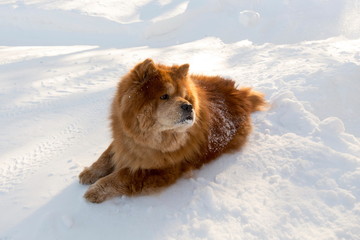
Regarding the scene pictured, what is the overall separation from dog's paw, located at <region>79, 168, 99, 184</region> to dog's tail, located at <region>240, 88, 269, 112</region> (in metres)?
2.24

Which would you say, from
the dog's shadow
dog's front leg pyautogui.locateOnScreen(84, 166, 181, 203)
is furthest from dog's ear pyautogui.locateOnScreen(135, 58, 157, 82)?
the dog's shadow

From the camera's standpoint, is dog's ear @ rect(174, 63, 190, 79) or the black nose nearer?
the black nose

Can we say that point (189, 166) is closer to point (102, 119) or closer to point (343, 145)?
point (343, 145)

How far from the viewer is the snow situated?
272cm

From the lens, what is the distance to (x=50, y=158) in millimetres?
3865

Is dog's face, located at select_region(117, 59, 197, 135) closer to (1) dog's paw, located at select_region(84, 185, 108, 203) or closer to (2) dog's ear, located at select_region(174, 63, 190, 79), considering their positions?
(2) dog's ear, located at select_region(174, 63, 190, 79)

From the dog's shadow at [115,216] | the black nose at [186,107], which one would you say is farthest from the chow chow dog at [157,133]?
the dog's shadow at [115,216]

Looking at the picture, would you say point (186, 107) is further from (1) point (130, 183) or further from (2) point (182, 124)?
(1) point (130, 183)

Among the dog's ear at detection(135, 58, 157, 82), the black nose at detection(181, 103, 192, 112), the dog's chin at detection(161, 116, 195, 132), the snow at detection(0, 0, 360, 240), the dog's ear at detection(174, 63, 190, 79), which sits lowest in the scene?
the snow at detection(0, 0, 360, 240)

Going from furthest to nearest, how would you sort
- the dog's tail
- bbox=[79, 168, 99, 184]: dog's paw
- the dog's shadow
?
1. the dog's tail
2. bbox=[79, 168, 99, 184]: dog's paw
3. the dog's shadow

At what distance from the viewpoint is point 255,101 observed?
4.29 meters

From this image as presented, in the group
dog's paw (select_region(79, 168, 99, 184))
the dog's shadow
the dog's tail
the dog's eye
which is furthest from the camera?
the dog's tail

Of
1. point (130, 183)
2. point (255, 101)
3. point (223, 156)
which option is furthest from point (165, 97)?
point (255, 101)

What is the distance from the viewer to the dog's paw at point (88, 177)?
10.9ft
